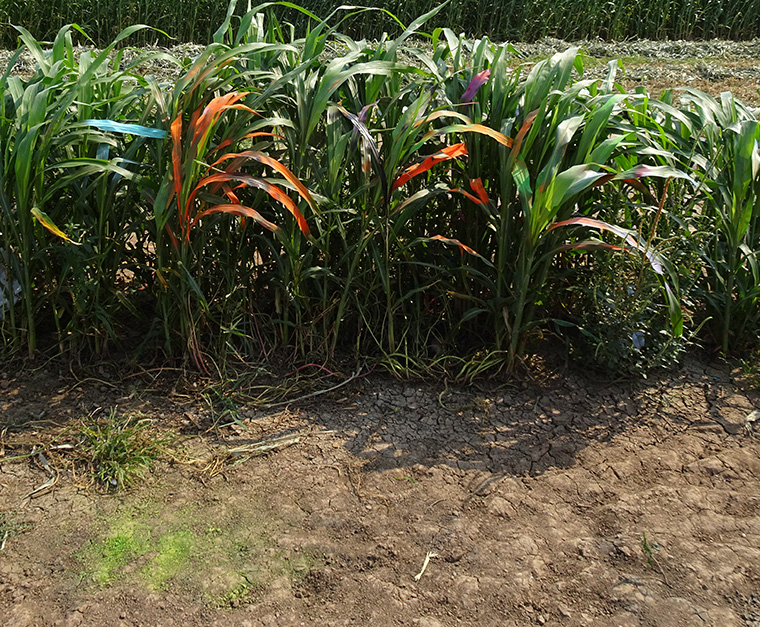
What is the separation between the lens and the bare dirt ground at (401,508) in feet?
6.04

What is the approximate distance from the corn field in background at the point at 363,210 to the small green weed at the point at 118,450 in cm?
32

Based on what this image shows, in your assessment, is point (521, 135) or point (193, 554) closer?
point (193, 554)

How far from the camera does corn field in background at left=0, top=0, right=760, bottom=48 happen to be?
704 centimetres

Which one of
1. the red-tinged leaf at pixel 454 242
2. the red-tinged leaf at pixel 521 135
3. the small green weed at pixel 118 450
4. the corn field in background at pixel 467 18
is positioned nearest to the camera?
the small green weed at pixel 118 450

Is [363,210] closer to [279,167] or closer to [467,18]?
[279,167]

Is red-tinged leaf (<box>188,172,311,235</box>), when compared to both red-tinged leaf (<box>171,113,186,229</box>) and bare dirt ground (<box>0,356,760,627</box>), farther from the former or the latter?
bare dirt ground (<box>0,356,760,627</box>)

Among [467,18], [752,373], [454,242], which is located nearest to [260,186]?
[454,242]

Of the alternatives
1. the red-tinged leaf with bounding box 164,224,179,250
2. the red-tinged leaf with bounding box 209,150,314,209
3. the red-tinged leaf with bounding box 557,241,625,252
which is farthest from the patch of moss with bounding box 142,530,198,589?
the red-tinged leaf with bounding box 557,241,625,252

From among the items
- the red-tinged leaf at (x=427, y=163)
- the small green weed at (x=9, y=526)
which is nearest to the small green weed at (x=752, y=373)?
the red-tinged leaf at (x=427, y=163)

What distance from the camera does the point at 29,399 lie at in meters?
2.45

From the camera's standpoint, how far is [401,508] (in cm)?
212

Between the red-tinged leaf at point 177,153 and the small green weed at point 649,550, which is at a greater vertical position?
the red-tinged leaf at point 177,153

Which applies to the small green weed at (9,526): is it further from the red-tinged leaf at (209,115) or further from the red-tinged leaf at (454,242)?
the red-tinged leaf at (454,242)

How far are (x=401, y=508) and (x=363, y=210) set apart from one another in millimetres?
901
